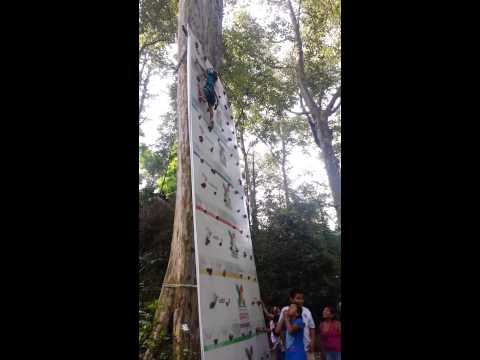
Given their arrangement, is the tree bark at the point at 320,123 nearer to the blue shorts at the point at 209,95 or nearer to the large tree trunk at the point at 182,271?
the large tree trunk at the point at 182,271

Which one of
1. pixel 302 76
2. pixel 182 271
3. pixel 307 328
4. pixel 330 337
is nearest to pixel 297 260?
pixel 330 337

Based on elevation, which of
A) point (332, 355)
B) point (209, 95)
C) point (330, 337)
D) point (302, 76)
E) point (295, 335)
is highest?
point (302, 76)

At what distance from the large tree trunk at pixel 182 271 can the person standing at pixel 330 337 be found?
197 centimetres

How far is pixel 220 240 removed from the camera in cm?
333

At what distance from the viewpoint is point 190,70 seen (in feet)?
11.2

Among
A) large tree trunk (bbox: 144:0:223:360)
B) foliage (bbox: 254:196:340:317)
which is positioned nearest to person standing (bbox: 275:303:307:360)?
large tree trunk (bbox: 144:0:223:360)

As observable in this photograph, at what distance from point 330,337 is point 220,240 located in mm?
2691

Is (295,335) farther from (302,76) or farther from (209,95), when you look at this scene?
(302,76)

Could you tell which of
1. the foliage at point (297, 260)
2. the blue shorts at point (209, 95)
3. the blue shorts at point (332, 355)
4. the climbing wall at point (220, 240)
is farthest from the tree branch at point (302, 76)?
the blue shorts at point (209, 95)
